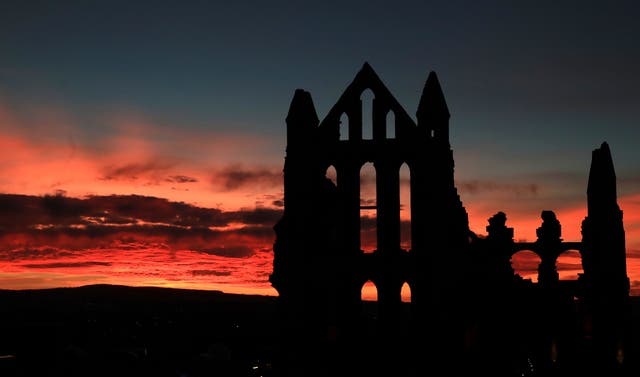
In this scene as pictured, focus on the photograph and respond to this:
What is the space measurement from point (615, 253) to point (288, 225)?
15.0 metres

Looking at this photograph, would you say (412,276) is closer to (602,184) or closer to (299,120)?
(299,120)

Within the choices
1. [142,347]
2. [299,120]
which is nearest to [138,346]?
[142,347]

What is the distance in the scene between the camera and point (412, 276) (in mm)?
32000

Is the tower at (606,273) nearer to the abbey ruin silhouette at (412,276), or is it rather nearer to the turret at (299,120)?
the abbey ruin silhouette at (412,276)

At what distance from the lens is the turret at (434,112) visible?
34.2 m

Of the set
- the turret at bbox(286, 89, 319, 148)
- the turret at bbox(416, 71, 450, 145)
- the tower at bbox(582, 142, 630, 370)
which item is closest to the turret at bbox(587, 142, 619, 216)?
the tower at bbox(582, 142, 630, 370)

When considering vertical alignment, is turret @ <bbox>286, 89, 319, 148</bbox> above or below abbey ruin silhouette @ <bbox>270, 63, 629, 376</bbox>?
above

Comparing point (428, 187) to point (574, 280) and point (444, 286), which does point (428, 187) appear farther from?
point (574, 280)

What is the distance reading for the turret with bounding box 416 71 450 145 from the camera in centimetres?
3419

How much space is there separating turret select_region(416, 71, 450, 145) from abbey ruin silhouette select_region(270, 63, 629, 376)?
57 millimetres

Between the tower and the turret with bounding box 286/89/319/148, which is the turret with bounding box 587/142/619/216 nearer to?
the tower

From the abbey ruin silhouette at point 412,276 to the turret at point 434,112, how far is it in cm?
6

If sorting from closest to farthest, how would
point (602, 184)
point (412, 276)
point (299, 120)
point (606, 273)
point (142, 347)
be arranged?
point (412, 276)
point (299, 120)
point (606, 273)
point (602, 184)
point (142, 347)

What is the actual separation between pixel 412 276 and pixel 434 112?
7255 millimetres
